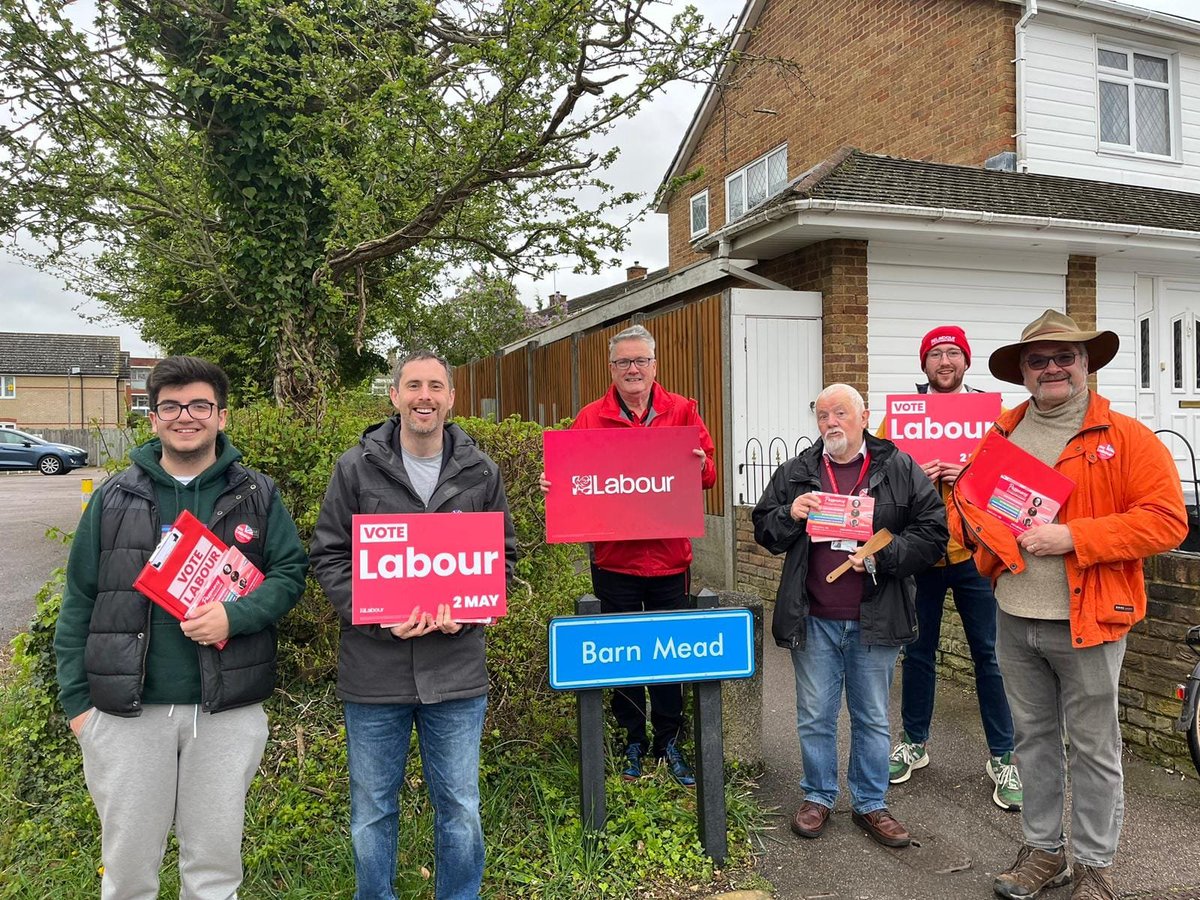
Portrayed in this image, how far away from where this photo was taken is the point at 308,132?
791cm

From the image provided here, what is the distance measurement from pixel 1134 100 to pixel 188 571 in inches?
579

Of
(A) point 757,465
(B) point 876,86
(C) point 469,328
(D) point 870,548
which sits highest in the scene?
(B) point 876,86

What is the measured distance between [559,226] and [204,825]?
7489 millimetres

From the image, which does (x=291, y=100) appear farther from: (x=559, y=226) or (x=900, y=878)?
(x=900, y=878)

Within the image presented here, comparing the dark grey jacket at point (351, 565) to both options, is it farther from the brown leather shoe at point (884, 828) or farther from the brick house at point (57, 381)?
the brick house at point (57, 381)

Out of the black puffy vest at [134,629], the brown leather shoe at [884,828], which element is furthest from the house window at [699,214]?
the black puffy vest at [134,629]

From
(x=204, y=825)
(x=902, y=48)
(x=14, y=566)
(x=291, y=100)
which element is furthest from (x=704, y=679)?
(x=902, y=48)

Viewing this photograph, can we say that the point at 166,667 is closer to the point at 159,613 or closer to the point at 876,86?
the point at 159,613

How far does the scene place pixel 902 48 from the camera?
13.2m

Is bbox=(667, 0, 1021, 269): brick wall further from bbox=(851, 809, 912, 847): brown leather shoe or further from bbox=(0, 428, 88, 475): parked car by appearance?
bbox=(0, 428, 88, 475): parked car

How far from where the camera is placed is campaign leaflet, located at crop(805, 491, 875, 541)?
11.8 feet

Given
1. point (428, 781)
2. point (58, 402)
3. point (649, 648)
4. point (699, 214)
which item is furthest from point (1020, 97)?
point (58, 402)

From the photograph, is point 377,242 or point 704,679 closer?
point 704,679

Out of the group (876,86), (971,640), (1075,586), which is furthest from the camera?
(876,86)
